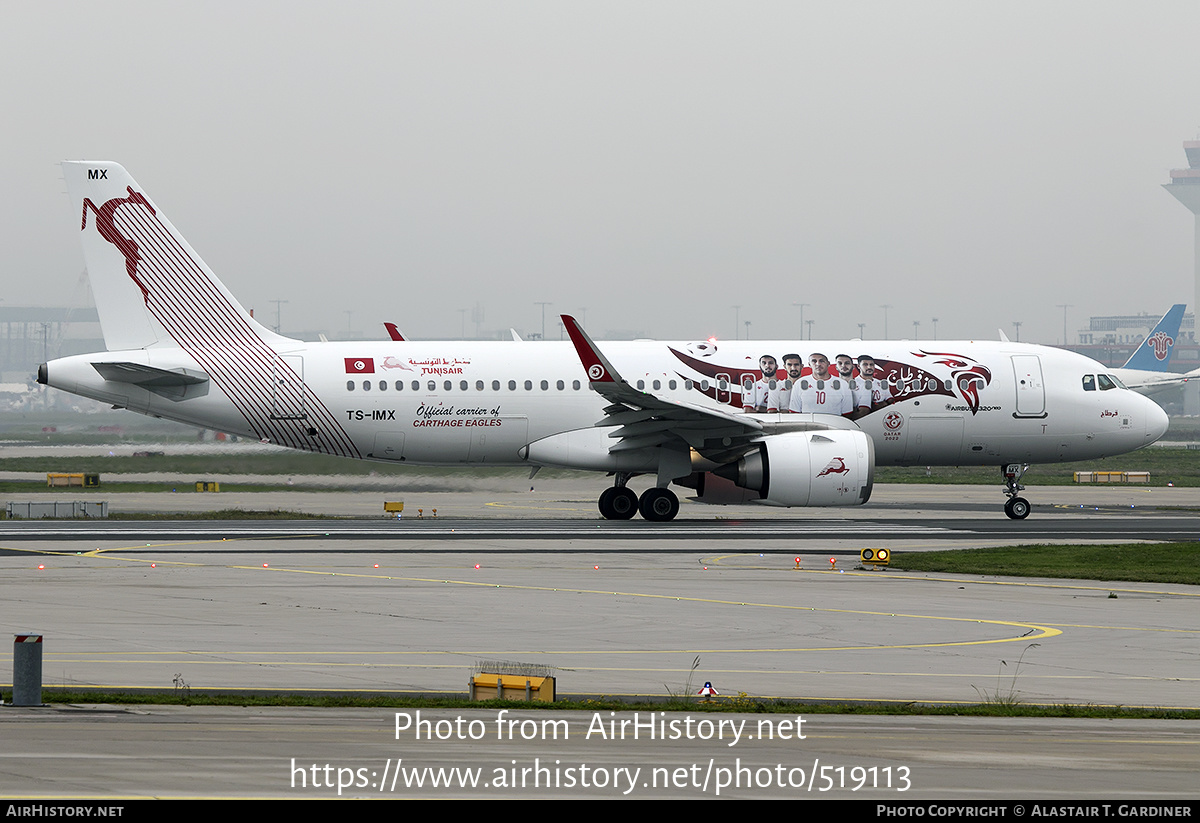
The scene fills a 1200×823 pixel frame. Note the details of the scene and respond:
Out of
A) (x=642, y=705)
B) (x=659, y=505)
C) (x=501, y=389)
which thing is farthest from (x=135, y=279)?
(x=642, y=705)

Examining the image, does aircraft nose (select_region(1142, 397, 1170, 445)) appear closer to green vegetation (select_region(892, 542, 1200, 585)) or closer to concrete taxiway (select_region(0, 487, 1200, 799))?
green vegetation (select_region(892, 542, 1200, 585))

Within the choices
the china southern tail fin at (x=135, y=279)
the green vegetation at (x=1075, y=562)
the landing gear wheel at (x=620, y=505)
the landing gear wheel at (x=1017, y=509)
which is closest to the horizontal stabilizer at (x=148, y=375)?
the china southern tail fin at (x=135, y=279)

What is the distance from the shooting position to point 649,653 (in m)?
16.1

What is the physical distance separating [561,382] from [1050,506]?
1768 cm

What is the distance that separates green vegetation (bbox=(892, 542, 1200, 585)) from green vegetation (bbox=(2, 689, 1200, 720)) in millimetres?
11938

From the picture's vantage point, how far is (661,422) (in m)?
34.4

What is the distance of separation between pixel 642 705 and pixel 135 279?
89.8 feet

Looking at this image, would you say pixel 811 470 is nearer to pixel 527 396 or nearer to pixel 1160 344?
pixel 527 396

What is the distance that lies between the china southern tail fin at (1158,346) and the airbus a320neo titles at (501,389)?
7908cm

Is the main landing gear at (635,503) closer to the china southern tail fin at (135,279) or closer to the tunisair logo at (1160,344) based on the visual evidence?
the china southern tail fin at (135,279)

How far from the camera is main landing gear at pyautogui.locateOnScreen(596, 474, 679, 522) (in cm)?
3562
